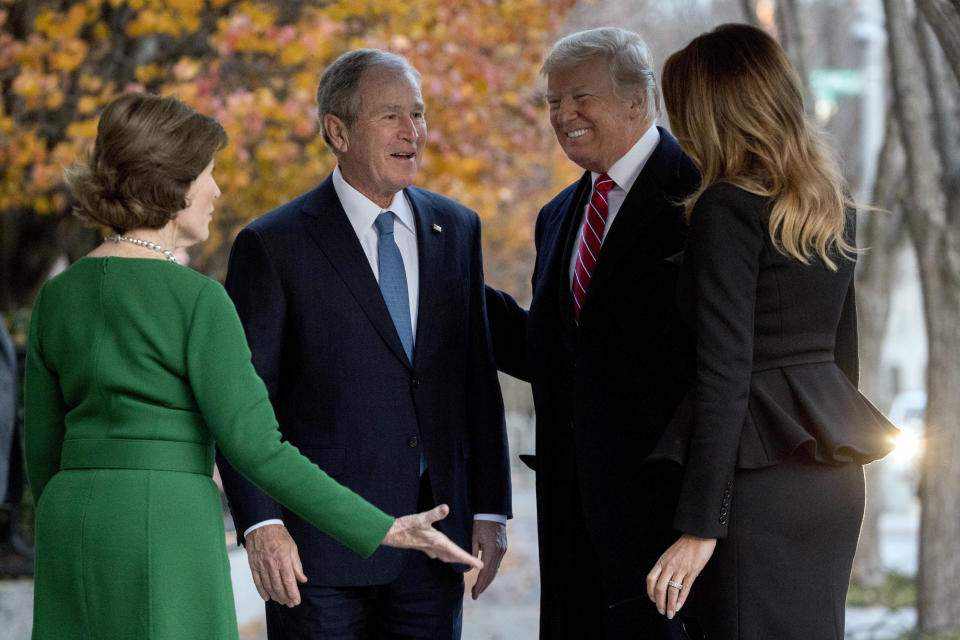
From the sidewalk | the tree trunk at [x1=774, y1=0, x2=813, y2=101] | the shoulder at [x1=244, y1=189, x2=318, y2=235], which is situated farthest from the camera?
the tree trunk at [x1=774, y1=0, x2=813, y2=101]

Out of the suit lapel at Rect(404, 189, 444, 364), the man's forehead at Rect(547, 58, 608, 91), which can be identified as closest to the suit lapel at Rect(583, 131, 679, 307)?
the man's forehead at Rect(547, 58, 608, 91)

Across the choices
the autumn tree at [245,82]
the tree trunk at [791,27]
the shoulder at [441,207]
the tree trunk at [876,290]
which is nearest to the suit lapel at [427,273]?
the shoulder at [441,207]

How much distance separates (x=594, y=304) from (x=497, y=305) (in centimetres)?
76

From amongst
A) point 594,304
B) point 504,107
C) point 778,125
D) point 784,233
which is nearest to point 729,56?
point 778,125

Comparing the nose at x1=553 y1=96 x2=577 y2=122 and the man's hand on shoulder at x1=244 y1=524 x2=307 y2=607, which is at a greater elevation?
the nose at x1=553 y1=96 x2=577 y2=122

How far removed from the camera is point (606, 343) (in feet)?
12.4

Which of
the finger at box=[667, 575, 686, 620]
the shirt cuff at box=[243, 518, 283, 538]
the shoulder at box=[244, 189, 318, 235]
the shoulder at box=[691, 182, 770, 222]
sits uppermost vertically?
the shoulder at box=[244, 189, 318, 235]

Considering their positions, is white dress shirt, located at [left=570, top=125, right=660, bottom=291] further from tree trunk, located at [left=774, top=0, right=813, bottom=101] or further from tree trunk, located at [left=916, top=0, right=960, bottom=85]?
tree trunk, located at [left=774, top=0, right=813, bottom=101]

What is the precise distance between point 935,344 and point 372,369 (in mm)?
5807

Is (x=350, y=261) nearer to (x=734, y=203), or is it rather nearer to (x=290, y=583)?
(x=290, y=583)

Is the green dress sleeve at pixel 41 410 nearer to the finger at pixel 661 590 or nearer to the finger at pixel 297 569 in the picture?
the finger at pixel 297 569

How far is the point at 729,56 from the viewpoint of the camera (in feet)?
10.8

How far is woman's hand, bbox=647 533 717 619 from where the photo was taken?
3.12m

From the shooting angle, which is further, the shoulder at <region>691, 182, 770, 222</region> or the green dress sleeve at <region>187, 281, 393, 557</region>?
the shoulder at <region>691, 182, 770, 222</region>
